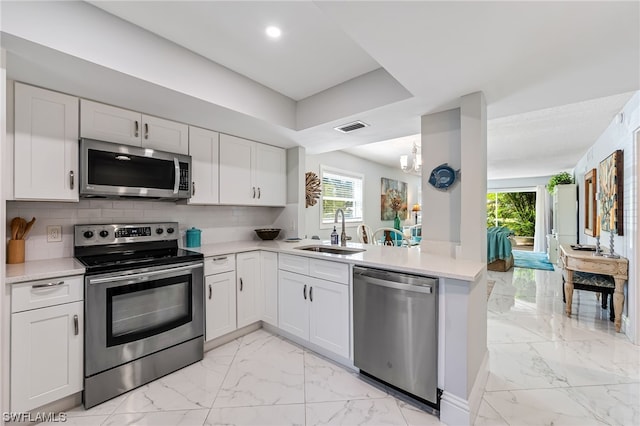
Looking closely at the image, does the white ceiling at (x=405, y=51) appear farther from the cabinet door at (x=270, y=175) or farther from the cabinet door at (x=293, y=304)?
the cabinet door at (x=293, y=304)

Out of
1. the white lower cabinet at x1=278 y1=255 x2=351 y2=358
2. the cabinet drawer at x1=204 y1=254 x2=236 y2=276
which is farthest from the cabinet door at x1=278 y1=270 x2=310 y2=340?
the cabinet drawer at x1=204 y1=254 x2=236 y2=276

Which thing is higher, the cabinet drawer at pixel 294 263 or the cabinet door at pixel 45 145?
the cabinet door at pixel 45 145

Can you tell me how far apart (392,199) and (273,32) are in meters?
6.30

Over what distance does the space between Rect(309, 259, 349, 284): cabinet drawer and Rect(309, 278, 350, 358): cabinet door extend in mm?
44

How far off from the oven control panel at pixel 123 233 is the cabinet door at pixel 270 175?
105 cm

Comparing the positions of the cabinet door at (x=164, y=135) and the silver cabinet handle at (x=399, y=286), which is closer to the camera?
the silver cabinet handle at (x=399, y=286)

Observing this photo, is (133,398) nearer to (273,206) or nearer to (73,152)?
(73,152)

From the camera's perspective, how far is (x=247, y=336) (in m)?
2.84

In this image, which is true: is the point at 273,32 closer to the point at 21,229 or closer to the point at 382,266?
the point at 382,266

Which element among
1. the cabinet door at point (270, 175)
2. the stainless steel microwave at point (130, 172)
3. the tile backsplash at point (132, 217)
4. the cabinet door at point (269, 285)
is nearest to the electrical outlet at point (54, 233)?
the tile backsplash at point (132, 217)

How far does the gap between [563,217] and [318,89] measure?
22.2 feet

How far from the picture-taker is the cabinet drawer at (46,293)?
5.16ft

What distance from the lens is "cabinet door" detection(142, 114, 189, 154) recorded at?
2.40 metres

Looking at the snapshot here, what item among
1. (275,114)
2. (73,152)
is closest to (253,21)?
(275,114)
